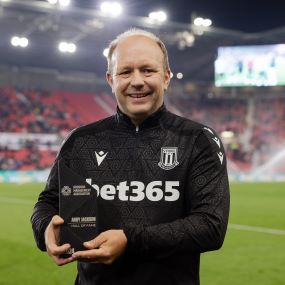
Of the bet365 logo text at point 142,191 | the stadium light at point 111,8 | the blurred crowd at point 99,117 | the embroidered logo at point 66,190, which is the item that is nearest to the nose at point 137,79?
the bet365 logo text at point 142,191

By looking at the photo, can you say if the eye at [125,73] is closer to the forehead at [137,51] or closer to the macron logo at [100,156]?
the forehead at [137,51]

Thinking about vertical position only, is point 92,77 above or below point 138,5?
below

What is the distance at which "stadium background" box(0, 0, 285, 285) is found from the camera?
21.7 m

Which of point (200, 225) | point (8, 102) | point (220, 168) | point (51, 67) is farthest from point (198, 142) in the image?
point (51, 67)

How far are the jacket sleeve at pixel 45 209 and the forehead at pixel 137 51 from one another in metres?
0.58

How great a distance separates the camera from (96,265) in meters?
2.08

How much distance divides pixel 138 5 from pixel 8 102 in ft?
34.0

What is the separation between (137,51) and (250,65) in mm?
31535

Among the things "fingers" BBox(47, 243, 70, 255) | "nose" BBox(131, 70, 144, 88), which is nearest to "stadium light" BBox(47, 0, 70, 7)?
"nose" BBox(131, 70, 144, 88)

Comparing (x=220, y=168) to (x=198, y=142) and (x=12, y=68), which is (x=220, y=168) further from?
(x=12, y=68)

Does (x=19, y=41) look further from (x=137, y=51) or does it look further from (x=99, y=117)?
(x=137, y=51)

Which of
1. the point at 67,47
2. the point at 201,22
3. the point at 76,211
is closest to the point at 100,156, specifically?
the point at 76,211

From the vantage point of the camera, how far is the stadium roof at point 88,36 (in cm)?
2445

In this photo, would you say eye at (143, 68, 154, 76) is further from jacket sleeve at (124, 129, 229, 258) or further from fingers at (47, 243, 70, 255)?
fingers at (47, 243, 70, 255)
